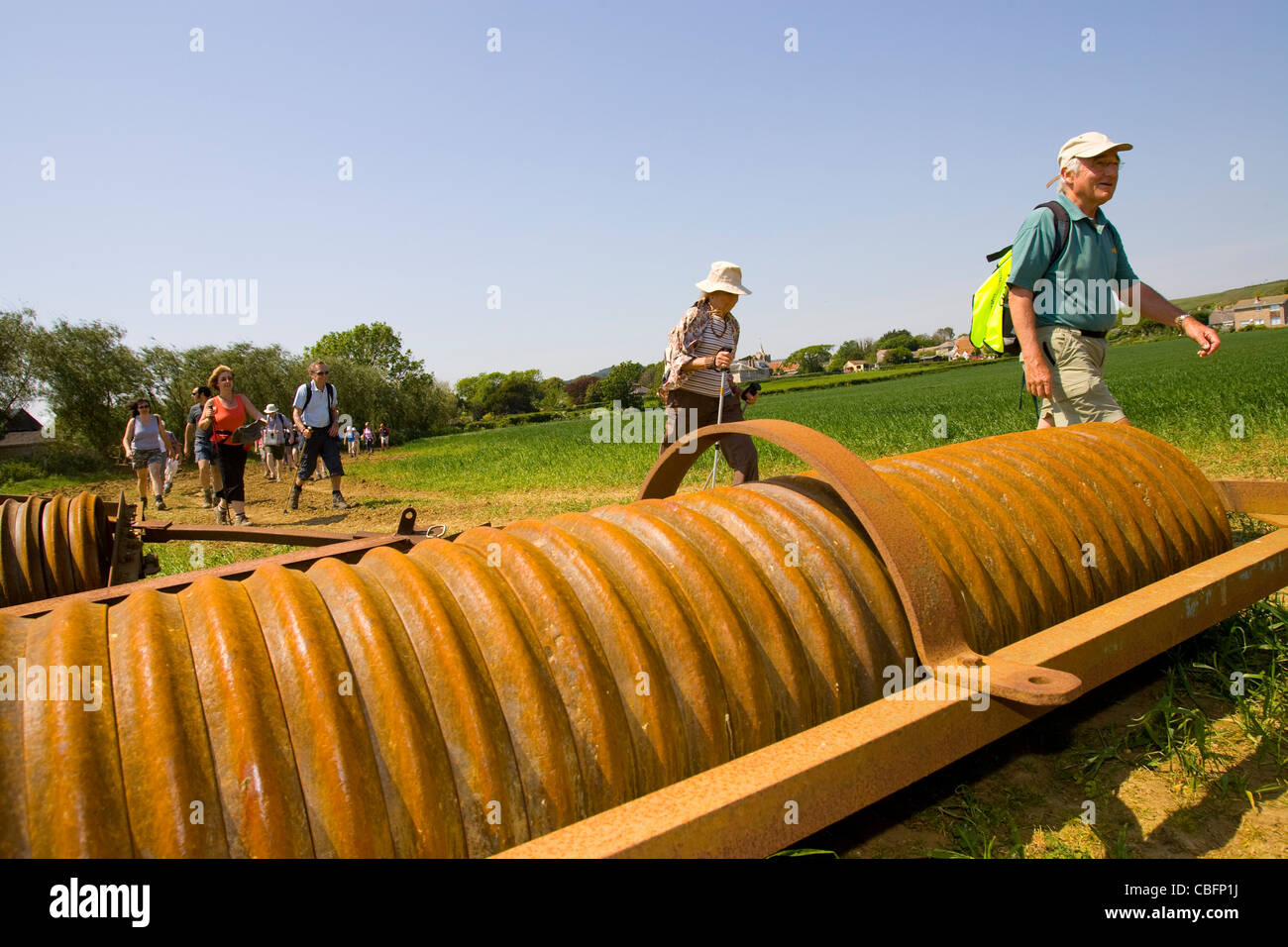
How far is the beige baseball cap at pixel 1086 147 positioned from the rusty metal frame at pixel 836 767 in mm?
2723

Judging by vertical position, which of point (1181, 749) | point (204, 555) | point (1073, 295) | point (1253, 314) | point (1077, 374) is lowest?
point (1181, 749)

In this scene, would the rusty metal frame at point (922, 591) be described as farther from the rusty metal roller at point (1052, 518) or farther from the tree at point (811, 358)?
the tree at point (811, 358)

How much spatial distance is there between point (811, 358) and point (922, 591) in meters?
128

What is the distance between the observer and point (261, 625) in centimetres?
167

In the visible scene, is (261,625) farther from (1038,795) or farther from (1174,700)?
(1174,700)

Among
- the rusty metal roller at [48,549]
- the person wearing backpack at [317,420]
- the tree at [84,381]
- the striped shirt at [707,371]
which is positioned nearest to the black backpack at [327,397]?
the person wearing backpack at [317,420]

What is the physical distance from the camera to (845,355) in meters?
144

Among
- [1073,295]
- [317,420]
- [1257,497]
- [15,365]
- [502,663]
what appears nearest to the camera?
[502,663]

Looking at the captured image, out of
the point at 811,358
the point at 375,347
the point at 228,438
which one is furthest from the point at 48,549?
the point at 811,358

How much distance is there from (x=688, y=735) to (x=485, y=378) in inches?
6113

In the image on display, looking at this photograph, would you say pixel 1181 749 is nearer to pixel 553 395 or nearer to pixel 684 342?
pixel 684 342

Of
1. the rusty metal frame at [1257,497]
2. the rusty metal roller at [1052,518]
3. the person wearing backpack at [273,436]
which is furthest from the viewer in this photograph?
the person wearing backpack at [273,436]

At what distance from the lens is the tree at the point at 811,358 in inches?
4653
